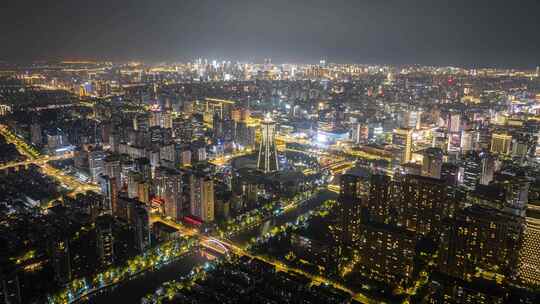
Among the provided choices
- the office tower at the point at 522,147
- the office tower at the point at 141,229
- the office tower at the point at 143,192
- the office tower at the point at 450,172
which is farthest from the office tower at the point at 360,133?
the office tower at the point at 141,229

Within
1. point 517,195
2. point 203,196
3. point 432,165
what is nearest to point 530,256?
point 517,195

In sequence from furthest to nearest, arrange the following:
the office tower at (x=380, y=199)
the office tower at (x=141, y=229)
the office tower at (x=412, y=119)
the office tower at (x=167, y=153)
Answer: the office tower at (x=412, y=119)
the office tower at (x=167, y=153)
the office tower at (x=380, y=199)
the office tower at (x=141, y=229)

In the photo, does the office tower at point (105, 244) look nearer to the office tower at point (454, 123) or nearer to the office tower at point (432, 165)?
the office tower at point (432, 165)

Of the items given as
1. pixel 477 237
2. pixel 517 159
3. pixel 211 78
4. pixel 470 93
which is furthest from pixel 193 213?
pixel 211 78

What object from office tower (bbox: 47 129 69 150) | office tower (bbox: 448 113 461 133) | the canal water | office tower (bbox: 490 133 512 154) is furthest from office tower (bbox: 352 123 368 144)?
office tower (bbox: 47 129 69 150)

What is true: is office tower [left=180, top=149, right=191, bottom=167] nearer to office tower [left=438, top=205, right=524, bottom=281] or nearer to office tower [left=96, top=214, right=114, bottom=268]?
office tower [left=96, top=214, right=114, bottom=268]

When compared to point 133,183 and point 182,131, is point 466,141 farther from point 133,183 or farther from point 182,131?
point 133,183
